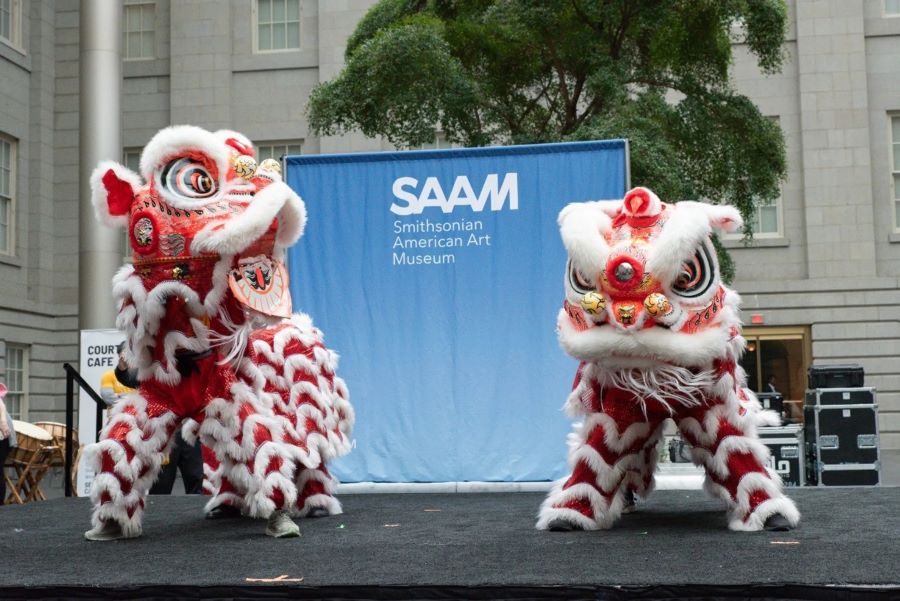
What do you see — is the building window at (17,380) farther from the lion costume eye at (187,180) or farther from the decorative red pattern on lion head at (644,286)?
the decorative red pattern on lion head at (644,286)

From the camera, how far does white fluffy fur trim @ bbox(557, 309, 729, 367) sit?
4457 millimetres

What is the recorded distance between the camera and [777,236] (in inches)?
729

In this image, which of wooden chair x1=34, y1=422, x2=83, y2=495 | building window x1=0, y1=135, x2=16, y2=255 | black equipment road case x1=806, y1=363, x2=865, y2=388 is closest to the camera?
wooden chair x1=34, y1=422, x2=83, y2=495

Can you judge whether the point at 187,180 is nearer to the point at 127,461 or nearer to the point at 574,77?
the point at 127,461

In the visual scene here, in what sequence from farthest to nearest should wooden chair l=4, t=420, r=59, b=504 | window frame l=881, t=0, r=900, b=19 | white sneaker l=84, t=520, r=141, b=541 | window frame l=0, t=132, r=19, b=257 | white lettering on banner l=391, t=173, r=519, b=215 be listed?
window frame l=0, t=132, r=19, b=257
window frame l=881, t=0, r=900, b=19
wooden chair l=4, t=420, r=59, b=504
white lettering on banner l=391, t=173, r=519, b=215
white sneaker l=84, t=520, r=141, b=541

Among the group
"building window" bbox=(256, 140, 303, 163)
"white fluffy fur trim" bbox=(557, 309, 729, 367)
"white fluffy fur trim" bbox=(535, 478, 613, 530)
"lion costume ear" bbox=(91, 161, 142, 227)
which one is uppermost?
"building window" bbox=(256, 140, 303, 163)

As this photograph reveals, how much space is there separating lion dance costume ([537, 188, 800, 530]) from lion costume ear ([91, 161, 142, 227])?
A: 1.90 m

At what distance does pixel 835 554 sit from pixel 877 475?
796 cm

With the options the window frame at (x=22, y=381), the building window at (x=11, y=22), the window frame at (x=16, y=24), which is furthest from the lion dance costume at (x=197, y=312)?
the window frame at (x=16, y=24)

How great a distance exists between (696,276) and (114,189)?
252 cm

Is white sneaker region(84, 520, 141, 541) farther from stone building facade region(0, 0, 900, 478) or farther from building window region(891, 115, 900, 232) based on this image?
building window region(891, 115, 900, 232)

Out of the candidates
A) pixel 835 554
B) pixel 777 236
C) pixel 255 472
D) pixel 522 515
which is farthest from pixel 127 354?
pixel 777 236

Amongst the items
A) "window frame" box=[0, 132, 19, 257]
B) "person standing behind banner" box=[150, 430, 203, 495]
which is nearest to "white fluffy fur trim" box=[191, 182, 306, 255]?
"person standing behind banner" box=[150, 430, 203, 495]

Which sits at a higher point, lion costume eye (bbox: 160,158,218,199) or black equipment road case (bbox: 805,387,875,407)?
lion costume eye (bbox: 160,158,218,199)
